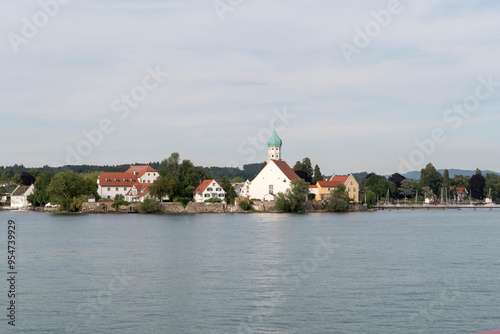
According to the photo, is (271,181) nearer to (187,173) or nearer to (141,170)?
(187,173)

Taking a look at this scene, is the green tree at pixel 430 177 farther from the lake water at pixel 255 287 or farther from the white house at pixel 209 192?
the lake water at pixel 255 287

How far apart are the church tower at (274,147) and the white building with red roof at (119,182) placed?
23441 millimetres

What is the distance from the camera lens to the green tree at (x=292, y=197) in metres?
97.3

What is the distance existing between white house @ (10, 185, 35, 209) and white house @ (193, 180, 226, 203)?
45748 mm

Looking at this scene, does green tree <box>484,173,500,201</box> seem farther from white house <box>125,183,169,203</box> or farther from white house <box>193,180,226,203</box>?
white house <box>125,183,169,203</box>

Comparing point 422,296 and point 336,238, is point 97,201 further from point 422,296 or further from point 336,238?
point 422,296

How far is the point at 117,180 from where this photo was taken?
12019 centimetres

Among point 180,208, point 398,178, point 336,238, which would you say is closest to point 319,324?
point 336,238

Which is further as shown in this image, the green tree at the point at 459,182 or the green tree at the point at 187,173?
→ the green tree at the point at 459,182

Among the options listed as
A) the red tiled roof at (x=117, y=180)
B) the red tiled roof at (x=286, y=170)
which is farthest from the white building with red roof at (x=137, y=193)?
the red tiled roof at (x=286, y=170)

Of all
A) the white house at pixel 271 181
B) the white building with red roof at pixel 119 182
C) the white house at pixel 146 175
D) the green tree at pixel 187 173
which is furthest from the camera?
the white house at pixel 146 175

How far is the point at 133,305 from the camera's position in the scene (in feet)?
77.9

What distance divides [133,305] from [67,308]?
95.3 inches

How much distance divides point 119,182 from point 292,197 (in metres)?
38.9
